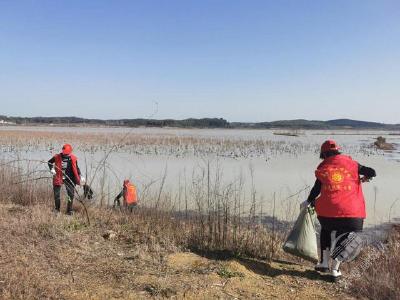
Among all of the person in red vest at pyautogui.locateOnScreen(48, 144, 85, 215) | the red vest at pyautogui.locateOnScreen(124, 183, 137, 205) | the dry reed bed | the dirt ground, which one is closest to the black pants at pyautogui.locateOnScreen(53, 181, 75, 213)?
the person in red vest at pyautogui.locateOnScreen(48, 144, 85, 215)

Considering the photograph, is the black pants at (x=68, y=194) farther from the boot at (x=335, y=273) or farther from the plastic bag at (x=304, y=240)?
the boot at (x=335, y=273)

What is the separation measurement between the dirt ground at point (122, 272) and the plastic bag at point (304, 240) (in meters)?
0.21

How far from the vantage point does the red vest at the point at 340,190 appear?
4707 millimetres

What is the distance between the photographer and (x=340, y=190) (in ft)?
15.5

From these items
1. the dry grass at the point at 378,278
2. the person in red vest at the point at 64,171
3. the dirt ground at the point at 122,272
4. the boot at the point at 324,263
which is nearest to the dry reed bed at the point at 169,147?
the person in red vest at the point at 64,171

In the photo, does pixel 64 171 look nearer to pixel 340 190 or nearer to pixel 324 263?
pixel 324 263

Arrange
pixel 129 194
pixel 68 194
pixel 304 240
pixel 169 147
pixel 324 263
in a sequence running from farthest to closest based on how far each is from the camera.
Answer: pixel 169 147
pixel 129 194
pixel 68 194
pixel 304 240
pixel 324 263

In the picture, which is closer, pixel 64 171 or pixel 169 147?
pixel 64 171

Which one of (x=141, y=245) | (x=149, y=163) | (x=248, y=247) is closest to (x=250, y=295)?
(x=248, y=247)

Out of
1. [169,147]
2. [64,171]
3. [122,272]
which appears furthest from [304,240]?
[169,147]

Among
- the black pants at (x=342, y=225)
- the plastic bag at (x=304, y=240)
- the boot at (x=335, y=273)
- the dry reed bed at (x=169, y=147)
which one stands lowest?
the dry reed bed at (x=169, y=147)

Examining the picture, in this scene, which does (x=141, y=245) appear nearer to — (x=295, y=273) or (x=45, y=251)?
(x=45, y=251)

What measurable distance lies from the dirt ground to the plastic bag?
0.21 metres

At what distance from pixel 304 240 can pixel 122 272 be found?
2.18 metres
